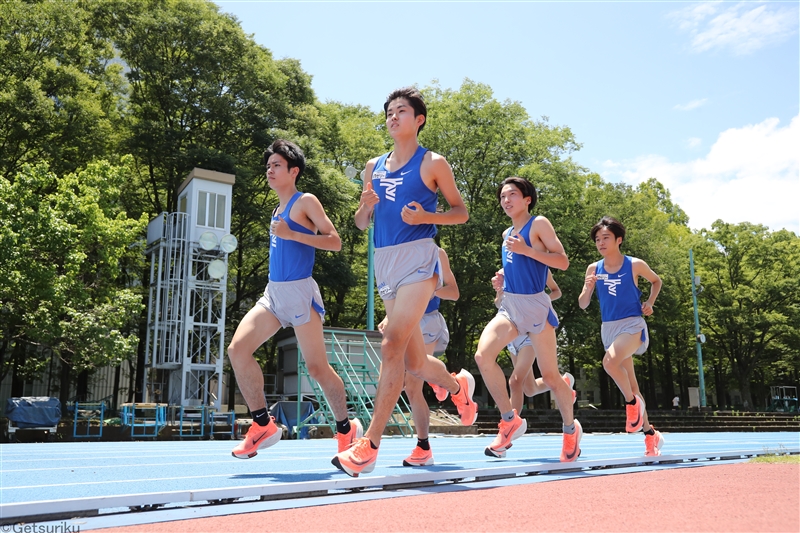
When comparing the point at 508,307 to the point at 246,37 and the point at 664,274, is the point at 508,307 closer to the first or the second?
the point at 246,37

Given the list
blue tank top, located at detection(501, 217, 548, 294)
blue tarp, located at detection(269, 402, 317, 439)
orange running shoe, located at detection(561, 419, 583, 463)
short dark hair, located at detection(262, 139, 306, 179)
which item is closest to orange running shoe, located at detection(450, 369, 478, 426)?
orange running shoe, located at detection(561, 419, 583, 463)

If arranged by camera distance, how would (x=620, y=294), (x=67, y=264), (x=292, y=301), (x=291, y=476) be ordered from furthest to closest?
1. (x=67, y=264)
2. (x=620, y=294)
3. (x=292, y=301)
4. (x=291, y=476)

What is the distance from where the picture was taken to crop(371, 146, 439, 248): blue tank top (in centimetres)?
514

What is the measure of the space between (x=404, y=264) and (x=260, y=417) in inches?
68.9

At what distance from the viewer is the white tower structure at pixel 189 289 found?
940 inches

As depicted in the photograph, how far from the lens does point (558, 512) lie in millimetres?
3717

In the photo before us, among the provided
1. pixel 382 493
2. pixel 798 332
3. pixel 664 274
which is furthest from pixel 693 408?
pixel 382 493

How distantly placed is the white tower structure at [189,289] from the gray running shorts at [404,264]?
64.2 ft

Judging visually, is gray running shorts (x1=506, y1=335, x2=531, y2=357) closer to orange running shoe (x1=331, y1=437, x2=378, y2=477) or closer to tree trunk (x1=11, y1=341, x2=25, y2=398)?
orange running shoe (x1=331, y1=437, x2=378, y2=477)

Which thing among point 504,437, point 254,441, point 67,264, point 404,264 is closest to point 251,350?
point 254,441

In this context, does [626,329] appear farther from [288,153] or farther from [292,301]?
[288,153]

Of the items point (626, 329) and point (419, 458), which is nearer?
point (419, 458)

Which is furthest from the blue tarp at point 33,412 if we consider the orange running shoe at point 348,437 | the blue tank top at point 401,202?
the blue tank top at point 401,202

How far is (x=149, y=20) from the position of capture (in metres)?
29.2
